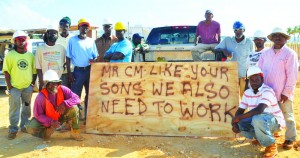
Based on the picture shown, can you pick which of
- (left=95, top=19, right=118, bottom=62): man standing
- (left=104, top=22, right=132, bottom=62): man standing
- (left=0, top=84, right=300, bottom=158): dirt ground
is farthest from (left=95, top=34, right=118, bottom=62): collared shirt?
(left=0, top=84, right=300, bottom=158): dirt ground

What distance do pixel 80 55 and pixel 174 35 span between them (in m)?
3.05

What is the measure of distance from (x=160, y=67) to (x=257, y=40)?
1.70m

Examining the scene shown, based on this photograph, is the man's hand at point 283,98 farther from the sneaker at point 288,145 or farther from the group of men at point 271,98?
the sneaker at point 288,145

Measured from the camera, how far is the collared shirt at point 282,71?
4457 millimetres

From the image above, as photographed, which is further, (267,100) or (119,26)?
(119,26)

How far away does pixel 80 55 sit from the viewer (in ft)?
18.2

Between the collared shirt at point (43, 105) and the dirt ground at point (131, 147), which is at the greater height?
the collared shirt at point (43, 105)

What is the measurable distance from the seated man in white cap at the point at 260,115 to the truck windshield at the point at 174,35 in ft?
11.7

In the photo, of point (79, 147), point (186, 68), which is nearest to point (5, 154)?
point (79, 147)

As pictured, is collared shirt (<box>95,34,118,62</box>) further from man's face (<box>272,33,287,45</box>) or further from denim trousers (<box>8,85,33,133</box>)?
man's face (<box>272,33,287,45</box>)

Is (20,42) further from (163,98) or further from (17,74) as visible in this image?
(163,98)

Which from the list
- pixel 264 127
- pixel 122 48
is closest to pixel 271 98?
pixel 264 127

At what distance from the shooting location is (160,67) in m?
5.41

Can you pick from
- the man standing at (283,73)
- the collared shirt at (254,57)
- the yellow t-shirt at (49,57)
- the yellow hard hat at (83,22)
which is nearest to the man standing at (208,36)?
the collared shirt at (254,57)
